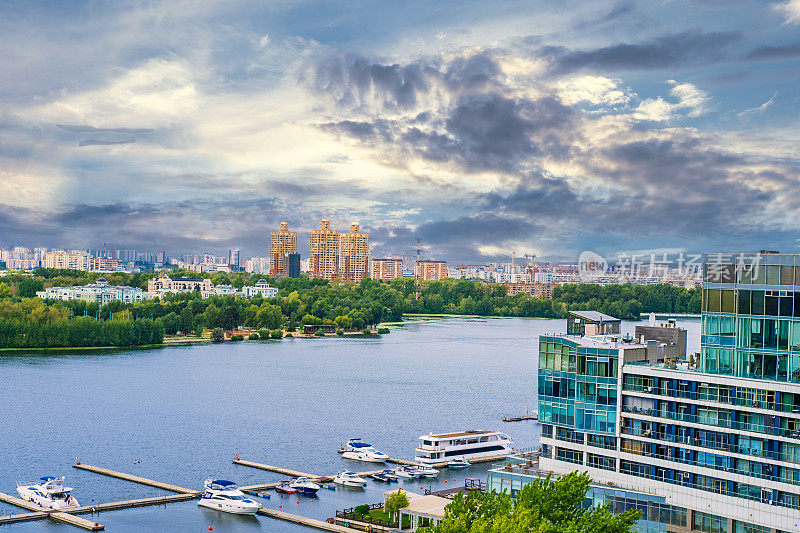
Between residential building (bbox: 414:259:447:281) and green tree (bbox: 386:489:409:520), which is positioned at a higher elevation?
residential building (bbox: 414:259:447:281)

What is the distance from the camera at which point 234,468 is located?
90.3 feet

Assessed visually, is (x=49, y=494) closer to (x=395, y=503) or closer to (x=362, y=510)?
(x=362, y=510)

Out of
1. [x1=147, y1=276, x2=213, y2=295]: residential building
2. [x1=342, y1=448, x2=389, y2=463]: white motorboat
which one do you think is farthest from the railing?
[x1=147, y1=276, x2=213, y2=295]: residential building

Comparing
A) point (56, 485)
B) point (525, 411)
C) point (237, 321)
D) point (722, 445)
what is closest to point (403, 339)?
point (237, 321)

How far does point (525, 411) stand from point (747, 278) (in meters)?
22.3

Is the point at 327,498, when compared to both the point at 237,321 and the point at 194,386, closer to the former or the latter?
the point at 194,386

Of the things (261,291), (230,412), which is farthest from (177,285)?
(230,412)

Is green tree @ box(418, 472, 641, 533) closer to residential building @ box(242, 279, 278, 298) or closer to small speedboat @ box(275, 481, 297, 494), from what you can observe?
small speedboat @ box(275, 481, 297, 494)

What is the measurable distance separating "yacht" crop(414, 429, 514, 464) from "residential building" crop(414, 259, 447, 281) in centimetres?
15307

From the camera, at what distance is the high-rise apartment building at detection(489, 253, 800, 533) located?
54.4 feet

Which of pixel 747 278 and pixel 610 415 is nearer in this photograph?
pixel 747 278

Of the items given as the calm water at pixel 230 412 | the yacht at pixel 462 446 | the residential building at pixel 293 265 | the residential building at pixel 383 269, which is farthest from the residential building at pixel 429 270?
the yacht at pixel 462 446

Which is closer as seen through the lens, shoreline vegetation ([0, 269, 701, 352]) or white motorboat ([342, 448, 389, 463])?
white motorboat ([342, 448, 389, 463])

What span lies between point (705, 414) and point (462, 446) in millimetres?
13419
